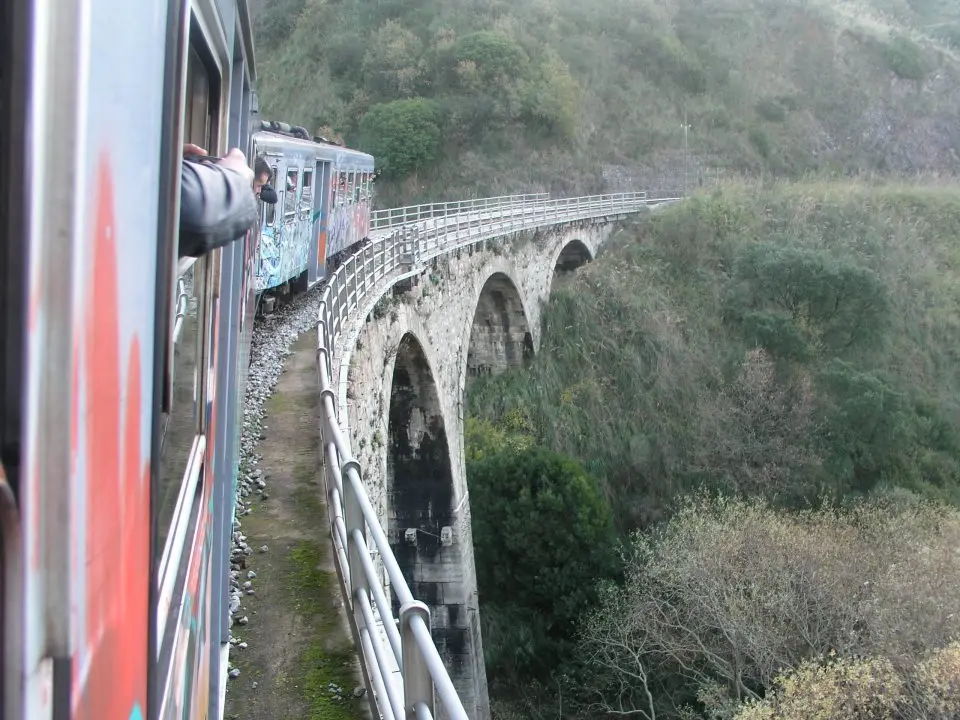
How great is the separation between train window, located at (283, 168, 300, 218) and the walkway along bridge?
3.47 ft

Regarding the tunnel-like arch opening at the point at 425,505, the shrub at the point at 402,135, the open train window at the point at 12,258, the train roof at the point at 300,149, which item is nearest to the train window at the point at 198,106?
the open train window at the point at 12,258

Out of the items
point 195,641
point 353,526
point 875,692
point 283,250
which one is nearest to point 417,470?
point 283,250

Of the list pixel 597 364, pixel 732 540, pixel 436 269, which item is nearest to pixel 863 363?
pixel 597 364

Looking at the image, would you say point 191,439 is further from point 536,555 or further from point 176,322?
point 536,555

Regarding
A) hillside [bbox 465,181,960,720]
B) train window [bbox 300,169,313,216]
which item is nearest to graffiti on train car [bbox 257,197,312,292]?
train window [bbox 300,169,313,216]

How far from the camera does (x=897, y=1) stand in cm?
6681

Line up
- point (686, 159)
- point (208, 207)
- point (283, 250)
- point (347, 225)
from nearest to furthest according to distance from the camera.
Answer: point (208, 207)
point (283, 250)
point (347, 225)
point (686, 159)

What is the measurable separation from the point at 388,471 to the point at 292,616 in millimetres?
12598

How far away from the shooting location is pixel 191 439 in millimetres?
2051

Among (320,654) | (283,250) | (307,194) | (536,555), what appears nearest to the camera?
(320,654)

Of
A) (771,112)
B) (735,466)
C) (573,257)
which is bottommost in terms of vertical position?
(735,466)

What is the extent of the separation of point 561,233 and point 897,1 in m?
53.7

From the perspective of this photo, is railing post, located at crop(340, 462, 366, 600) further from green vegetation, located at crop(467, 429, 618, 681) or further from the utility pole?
the utility pole

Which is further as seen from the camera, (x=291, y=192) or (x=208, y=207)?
(x=291, y=192)
